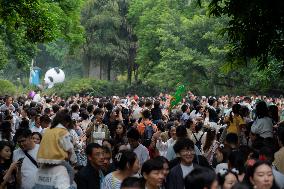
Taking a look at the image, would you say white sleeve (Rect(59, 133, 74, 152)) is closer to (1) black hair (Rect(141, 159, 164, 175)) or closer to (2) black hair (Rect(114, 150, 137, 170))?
(2) black hair (Rect(114, 150, 137, 170))

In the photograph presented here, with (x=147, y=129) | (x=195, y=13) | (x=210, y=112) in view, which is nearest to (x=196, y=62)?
(x=195, y=13)

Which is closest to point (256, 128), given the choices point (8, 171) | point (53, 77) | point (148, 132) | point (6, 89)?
point (148, 132)

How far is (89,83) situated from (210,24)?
1453 centimetres

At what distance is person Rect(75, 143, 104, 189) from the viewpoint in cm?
839

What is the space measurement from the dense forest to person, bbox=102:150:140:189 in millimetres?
5097

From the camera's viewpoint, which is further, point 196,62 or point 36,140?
point 196,62

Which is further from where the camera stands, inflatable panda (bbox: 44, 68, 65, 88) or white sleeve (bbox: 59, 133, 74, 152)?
inflatable panda (bbox: 44, 68, 65, 88)

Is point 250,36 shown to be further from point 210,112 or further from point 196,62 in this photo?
point 196,62

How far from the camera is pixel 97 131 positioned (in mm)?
14438

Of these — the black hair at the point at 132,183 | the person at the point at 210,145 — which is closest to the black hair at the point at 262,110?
the person at the point at 210,145

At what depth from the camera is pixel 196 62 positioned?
46.1 meters

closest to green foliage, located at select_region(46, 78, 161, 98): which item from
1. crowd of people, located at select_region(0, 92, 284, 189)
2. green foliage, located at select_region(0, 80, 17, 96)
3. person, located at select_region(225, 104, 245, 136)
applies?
green foliage, located at select_region(0, 80, 17, 96)

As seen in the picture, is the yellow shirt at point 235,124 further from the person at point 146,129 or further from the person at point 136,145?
the person at point 136,145

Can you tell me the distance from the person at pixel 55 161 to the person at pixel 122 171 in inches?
25.0
